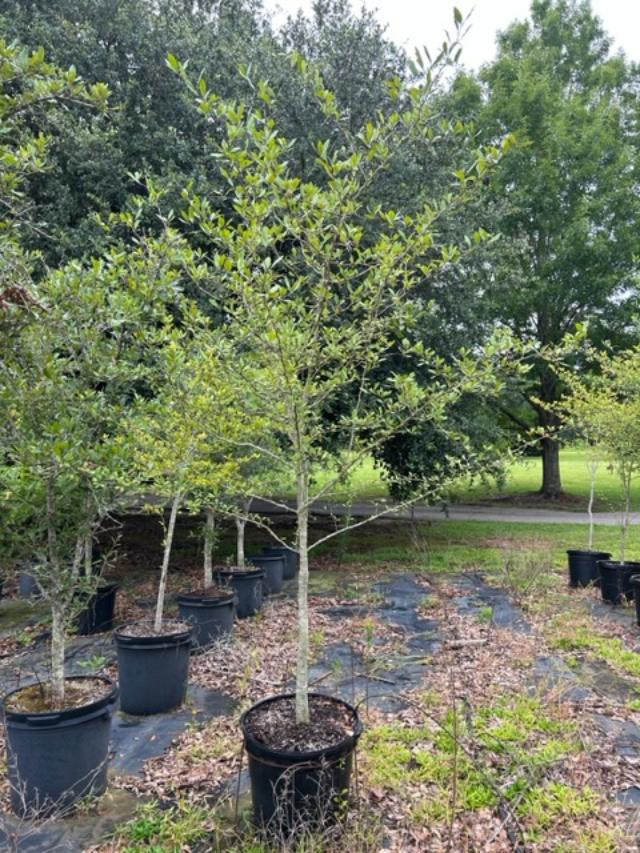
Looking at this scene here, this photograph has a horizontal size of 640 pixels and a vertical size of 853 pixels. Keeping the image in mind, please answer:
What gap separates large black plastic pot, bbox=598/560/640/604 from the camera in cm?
614

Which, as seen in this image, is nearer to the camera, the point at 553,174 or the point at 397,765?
the point at 397,765

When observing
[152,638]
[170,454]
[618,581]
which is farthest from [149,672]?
[618,581]

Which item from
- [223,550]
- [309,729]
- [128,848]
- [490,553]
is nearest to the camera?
[128,848]

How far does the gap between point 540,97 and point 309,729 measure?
1426 cm

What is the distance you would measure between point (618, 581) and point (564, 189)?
1023 centimetres

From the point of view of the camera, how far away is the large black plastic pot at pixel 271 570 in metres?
6.86

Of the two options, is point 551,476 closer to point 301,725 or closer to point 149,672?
point 149,672

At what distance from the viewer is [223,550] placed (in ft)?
31.9

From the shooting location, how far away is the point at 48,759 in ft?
8.69

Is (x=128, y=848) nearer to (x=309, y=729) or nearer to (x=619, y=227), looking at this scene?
(x=309, y=729)

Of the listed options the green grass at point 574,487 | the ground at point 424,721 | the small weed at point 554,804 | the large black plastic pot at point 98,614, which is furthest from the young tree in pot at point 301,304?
the green grass at point 574,487

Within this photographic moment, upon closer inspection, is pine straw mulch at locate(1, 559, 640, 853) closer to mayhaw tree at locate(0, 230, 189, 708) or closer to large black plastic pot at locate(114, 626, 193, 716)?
large black plastic pot at locate(114, 626, 193, 716)

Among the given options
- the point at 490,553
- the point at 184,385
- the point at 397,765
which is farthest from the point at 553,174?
the point at 397,765

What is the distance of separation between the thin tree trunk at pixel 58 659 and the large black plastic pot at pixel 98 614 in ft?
8.53
